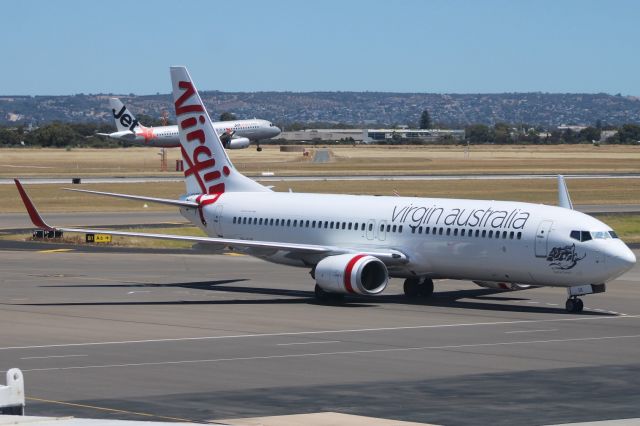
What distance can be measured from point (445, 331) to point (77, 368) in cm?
1233

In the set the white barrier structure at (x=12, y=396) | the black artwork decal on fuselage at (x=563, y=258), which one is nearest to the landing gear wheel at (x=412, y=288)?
the black artwork decal on fuselage at (x=563, y=258)

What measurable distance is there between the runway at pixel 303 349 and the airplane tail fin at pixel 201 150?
12.8 feet

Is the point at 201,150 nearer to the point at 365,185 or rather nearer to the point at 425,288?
the point at 425,288

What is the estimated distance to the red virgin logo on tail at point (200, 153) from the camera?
52.2 meters

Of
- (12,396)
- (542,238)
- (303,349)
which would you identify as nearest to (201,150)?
(542,238)

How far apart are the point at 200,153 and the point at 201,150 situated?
0.43ft

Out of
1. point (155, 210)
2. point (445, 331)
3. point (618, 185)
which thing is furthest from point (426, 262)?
point (618, 185)

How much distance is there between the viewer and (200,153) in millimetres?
52375

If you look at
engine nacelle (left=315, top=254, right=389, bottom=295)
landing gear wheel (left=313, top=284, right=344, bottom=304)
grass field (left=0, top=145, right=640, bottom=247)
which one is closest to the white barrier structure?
engine nacelle (left=315, top=254, right=389, bottom=295)

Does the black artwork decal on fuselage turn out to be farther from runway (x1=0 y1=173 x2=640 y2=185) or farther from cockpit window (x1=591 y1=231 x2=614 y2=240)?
runway (x1=0 y1=173 x2=640 y2=185)

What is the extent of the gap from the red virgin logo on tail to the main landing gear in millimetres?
9248

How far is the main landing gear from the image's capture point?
4753cm

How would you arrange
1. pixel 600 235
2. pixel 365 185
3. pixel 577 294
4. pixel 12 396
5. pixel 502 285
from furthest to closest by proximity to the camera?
pixel 365 185, pixel 502 285, pixel 577 294, pixel 600 235, pixel 12 396

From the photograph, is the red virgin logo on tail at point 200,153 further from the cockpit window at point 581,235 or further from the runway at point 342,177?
the runway at point 342,177
